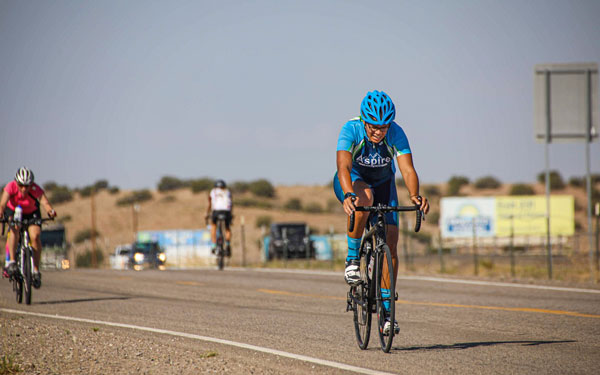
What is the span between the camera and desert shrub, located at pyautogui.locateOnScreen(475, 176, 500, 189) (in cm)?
10256

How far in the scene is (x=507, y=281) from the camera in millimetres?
17250

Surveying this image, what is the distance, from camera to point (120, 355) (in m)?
7.90

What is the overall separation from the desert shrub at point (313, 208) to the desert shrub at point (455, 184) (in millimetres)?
18518

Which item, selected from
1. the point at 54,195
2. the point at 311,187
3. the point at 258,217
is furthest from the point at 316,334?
the point at 311,187

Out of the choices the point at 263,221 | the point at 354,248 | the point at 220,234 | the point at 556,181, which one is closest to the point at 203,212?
the point at 263,221

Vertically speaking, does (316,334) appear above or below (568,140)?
below

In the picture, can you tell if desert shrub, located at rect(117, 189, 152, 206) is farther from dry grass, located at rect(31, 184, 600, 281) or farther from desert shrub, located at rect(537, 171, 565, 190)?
desert shrub, located at rect(537, 171, 565, 190)

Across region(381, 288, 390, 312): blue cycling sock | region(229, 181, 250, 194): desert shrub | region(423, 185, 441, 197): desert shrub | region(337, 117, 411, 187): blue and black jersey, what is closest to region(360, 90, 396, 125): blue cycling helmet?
region(337, 117, 411, 187): blue and black jersey

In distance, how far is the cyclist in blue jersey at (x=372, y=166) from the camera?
734cm

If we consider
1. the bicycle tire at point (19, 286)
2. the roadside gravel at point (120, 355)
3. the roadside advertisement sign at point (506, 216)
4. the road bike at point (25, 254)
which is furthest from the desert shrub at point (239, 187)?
the roadside gravel at point (120, 355)

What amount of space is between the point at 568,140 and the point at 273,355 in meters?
18.4

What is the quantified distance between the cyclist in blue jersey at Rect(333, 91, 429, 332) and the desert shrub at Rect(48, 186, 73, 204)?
89.0 meters

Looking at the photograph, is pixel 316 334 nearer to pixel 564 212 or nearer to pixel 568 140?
pixel 568 140

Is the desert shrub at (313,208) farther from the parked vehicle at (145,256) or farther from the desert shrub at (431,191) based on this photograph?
the parked vehicle at (145,256)
